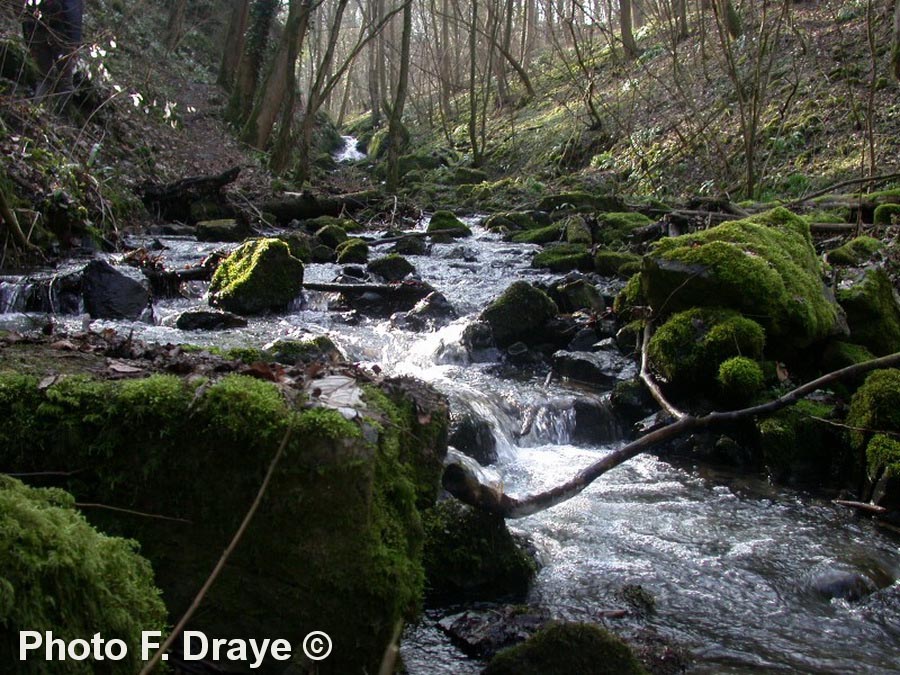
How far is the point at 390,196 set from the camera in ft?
62.8

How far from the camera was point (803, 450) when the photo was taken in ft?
20.4

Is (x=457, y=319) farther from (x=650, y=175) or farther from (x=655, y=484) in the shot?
(x=650, y=175)

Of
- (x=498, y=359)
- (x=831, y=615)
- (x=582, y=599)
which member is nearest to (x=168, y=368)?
(x=582, y=599)

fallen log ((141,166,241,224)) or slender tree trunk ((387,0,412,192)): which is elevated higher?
slender tree trunk ((387,0,412,192))

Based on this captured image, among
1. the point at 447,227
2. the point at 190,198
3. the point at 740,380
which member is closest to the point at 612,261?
the point at 447,227

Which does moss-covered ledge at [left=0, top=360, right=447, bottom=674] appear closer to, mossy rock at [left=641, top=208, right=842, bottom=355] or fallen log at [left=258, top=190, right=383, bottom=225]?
mossy rock at [left=641, top=208, right=842, bottom=355]

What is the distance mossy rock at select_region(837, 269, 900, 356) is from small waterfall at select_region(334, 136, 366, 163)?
96.7 feet

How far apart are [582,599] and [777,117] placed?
1639cm

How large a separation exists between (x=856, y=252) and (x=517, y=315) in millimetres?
4237

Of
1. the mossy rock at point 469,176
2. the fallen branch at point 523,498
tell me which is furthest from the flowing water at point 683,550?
the mossy rock at point 469,176

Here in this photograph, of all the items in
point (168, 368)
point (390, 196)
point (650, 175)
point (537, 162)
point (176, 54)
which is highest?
point (176, 54)

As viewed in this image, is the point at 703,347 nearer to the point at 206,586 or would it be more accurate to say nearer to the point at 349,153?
the point at 206,586

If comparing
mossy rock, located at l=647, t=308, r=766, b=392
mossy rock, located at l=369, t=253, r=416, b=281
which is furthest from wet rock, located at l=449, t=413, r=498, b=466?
mossy rock, located at l=369, t=253, r=416, b=281

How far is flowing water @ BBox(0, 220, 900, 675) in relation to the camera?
3.71 meters
